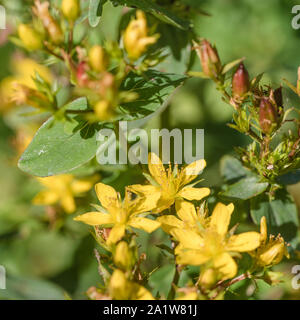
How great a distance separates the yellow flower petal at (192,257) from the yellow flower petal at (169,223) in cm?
10

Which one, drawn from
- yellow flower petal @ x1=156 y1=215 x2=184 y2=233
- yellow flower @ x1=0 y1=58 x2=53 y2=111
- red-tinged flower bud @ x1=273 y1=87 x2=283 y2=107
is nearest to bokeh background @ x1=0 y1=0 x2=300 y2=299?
yellow flower @ x1=0 y1=58 x2=53 y2=111

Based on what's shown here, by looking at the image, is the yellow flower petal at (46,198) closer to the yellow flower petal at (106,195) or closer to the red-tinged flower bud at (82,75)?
the yellow flower petal at (106,195)

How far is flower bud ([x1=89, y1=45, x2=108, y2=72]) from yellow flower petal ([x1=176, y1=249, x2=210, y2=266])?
0.63 m

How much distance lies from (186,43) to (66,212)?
108 centimetres

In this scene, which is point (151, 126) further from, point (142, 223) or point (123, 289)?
point (123, 289)

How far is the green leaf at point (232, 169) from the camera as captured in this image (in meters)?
1.88

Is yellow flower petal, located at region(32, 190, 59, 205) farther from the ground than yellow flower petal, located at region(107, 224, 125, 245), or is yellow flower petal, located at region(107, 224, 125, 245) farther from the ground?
yellow flower petal, located at region(107, 224, 125, 245)

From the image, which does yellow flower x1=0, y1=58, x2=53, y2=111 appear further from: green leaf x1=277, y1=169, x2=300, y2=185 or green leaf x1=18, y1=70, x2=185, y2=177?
green leaf x1=277, y1=169, x2=300, y2=185

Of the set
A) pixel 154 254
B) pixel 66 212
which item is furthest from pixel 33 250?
pixel 154 254

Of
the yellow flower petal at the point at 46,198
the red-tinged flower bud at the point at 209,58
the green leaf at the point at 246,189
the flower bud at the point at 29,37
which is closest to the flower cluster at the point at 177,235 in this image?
the green leaf at the point at 246,189

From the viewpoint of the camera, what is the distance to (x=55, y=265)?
8.83ft

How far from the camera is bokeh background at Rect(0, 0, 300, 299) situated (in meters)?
2.28

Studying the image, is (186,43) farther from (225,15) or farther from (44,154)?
(225,15)

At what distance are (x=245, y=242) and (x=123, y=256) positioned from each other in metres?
0.40
